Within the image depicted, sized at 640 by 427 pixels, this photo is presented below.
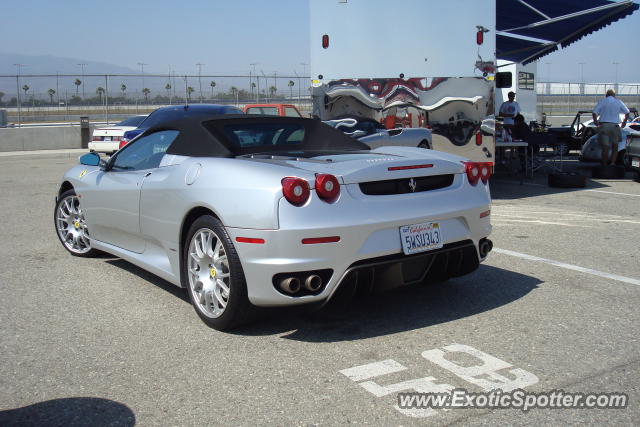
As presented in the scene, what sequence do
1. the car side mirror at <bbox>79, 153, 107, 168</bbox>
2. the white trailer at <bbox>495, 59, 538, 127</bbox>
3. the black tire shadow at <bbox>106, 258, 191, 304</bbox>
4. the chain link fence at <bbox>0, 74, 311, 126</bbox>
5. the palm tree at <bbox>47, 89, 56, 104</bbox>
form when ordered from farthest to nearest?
the palm tree at <bbox>47, 89, 56, 104</bbox>, the chain link fence at <bbox>0, 74, 311, 126</bbox>, the white trailer at <bbox>495, 59, 538, 127</bbox>, the car side mirror at <bbox>79, 153, 107, 168</bbox>, the black tire shadow at <bbox>106, 258, 191, 304</bbox>

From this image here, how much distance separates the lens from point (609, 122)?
559 inches

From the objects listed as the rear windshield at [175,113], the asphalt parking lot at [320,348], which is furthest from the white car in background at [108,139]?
the asphalt parking lot at [320,348]

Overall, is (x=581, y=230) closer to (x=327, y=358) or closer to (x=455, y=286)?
(x=455, y=286)

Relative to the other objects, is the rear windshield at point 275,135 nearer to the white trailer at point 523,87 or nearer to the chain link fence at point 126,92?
the white trailer at point 523,87

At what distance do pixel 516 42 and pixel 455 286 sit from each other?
1662 cm

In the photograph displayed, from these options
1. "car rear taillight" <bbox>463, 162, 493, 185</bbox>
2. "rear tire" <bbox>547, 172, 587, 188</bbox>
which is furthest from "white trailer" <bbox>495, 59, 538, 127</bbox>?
"car rear taillight" <bbox>463, 162, 493, 185</bbox>

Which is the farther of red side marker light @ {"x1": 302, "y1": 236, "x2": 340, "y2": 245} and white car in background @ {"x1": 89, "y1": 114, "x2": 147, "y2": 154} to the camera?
white car in background @ {"x1": 89, "y1": 114, "x2": 147, "y2": 154}

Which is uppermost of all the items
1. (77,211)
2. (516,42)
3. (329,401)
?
(516,42)

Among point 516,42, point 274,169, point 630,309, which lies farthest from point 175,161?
point 516,42

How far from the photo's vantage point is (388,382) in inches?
136

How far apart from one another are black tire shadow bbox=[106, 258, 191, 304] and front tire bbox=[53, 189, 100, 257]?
295 mm

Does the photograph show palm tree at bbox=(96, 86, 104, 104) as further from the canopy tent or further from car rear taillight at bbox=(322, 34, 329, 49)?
car rear taillight at bbox=(322, 34, 329, 49)

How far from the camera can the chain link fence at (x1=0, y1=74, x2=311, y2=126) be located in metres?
28.1

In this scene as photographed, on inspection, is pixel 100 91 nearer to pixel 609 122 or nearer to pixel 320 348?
pixel 609 122
